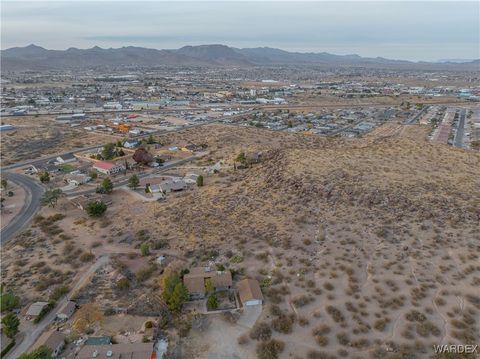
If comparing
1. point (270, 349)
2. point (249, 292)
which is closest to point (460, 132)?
point (249, 292)

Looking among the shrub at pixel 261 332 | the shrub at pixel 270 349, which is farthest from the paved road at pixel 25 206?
the shrub at pixel 270 349

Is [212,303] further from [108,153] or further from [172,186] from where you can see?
[108,153]

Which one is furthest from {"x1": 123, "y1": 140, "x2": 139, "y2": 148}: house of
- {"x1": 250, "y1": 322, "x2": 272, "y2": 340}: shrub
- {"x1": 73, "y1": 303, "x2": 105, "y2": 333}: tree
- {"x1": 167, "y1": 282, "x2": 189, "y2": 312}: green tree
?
{"x1": 250, "y1": 322, "x2": 272, "y2": 340}: shrub

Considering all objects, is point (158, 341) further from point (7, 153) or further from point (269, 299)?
point (7, 153)

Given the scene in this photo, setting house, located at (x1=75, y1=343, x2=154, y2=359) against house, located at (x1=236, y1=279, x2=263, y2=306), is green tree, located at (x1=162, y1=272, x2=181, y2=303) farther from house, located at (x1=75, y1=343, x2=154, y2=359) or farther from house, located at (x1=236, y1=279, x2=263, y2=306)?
house, located at (x1=236, y1=279, x2=263, y2=306)

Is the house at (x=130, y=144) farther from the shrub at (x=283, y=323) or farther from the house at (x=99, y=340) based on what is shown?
the shrub at (x=283, y=323)

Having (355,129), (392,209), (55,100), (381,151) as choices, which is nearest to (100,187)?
(392,209)
